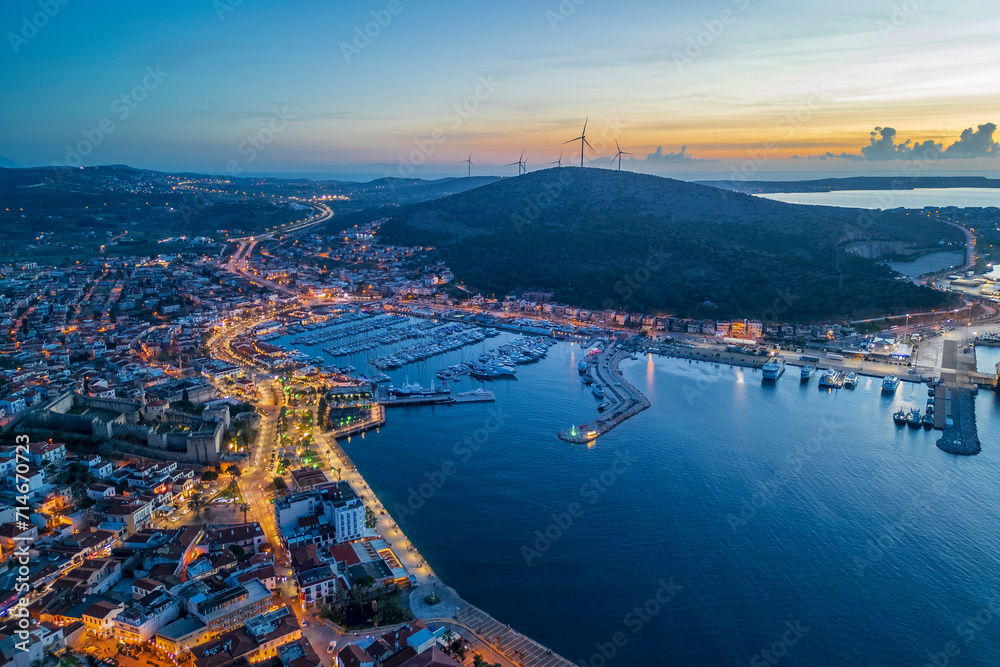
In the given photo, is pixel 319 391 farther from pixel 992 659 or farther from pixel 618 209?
pixel 618 209

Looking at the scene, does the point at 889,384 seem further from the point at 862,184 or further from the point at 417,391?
the point at 862,184

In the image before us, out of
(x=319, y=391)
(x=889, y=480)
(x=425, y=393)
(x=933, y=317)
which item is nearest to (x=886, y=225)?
(x=933, y=317)

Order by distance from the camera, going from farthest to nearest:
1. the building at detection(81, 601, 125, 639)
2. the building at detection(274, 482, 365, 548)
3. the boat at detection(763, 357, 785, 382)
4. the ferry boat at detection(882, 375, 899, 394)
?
the boat at detection(763, 357, 785, 382)
the ferry boat at detection(882, 375, 899, 394)
the building at detection(274, 482, 365, 548)
the building at detection(81, 601, 125, 639)

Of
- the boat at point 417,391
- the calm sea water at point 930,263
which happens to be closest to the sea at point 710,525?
the boat at point 417,391

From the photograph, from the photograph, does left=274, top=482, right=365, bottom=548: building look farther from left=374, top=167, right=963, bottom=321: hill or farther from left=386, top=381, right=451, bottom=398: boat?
left=374, top=167, right=963, bottom=321: hill

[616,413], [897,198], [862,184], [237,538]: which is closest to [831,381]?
[616,413]

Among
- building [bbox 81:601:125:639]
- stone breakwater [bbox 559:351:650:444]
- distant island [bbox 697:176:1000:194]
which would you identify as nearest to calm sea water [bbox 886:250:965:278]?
stone breakwater [bbox 559:351:650:444]
